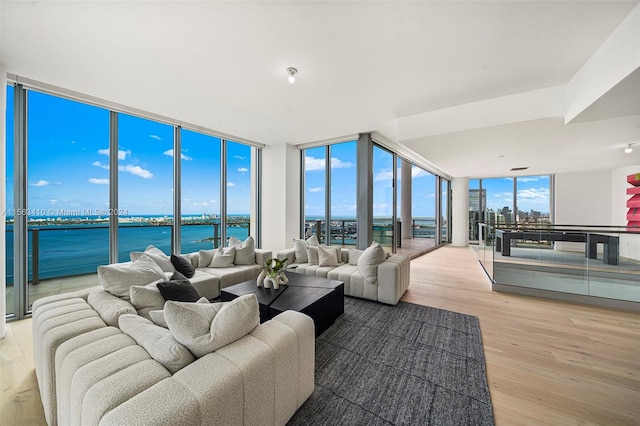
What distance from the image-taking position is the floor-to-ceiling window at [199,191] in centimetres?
452

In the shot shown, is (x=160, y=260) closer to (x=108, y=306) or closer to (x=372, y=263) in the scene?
(x=108, y=306)

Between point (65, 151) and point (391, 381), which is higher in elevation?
point (65, 151)

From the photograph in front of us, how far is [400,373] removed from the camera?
1975mm

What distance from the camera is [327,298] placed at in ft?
9.00

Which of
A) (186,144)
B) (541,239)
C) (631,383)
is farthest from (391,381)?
(186,144)

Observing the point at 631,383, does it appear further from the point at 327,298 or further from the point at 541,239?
the point at 541,239

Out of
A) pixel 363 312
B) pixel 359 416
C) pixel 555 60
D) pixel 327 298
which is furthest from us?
pixel 363 312

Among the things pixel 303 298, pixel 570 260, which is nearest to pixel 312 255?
pixel 303 298

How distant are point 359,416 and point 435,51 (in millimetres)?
3081

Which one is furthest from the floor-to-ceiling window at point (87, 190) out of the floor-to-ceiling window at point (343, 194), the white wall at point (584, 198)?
the white wall at point (584, 198)

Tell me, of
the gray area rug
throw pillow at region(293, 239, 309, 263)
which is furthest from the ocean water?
the gray area rug

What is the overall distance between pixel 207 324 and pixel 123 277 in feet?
4.98

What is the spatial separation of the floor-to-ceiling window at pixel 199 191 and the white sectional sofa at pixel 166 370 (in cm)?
300

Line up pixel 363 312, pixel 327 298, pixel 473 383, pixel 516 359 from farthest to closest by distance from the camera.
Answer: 1. pixel 363 312
2. pixel 327 298
3. pixel 516 359
4. pixel 473 383
